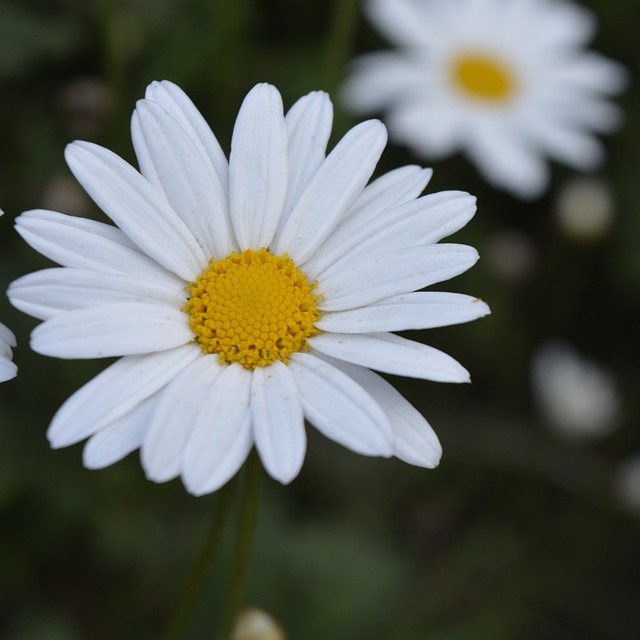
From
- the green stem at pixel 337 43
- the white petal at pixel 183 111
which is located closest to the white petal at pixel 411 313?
the white petal at pixel 183 111

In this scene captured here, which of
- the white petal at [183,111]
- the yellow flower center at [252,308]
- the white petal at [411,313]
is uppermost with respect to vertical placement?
the white petal at [183,111]

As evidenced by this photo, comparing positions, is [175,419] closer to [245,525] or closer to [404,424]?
[245,525]

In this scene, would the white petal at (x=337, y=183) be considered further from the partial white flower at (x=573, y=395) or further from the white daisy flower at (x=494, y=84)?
the partial white flower at (x=573, y=395)

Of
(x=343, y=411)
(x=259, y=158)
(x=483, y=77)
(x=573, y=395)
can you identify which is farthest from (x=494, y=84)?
(x=343, y=411)

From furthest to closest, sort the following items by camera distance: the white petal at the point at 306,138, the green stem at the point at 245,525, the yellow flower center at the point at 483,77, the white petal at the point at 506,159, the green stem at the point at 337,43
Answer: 1. the yellow flower center at the point at 483,77
2. the white petal at the point at 506,159
3. the green stem at the point at 337,43
4. the white petal at the point at 306,138
5. the green stem at the point at 245,525

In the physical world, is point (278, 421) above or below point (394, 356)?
below

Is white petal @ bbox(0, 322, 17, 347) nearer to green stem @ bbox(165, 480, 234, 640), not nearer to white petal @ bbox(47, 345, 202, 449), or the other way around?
white petal @ bbox(47, 345, 202, 449)

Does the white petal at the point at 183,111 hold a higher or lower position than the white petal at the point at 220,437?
higher
